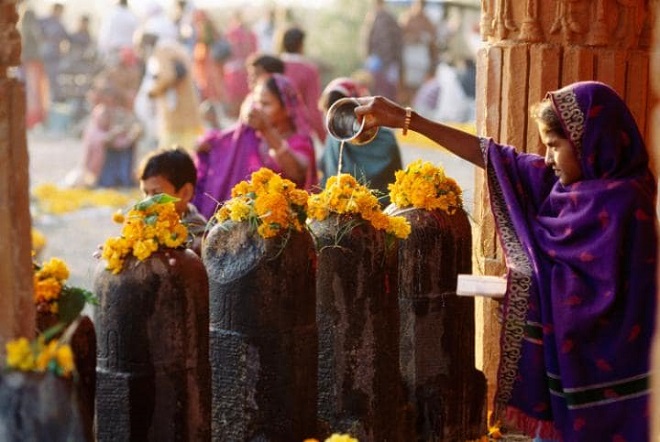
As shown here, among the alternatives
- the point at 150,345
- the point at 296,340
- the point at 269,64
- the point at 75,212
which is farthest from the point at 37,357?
the point at 75,212

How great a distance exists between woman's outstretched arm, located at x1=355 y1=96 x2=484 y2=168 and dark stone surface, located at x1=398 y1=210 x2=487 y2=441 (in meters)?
0.61

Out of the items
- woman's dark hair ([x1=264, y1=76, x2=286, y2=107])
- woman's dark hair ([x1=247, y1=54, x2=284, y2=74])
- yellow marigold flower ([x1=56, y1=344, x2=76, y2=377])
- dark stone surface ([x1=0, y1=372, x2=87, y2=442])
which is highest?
woman's dark hair ([x1=247, y1=54, x2=284, y2=74])

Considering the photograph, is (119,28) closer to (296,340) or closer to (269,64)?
(269,64)

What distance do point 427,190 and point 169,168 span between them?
140 centimetres

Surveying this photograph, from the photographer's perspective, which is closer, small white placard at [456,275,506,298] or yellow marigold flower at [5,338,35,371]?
yellow marigold flower at [5,338,35,371]

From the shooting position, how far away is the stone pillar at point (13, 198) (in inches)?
143

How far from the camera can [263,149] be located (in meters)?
7.89

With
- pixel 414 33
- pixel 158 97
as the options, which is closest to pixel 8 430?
pixel 158 97

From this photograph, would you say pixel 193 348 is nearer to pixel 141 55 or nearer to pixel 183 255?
pixel 183 255

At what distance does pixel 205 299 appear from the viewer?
15.4ft

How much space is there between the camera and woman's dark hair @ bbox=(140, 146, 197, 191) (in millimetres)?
6203

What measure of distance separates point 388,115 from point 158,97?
8619 mm

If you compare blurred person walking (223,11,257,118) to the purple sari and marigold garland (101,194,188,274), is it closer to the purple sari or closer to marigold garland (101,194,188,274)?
marigold garland (101,194,188,274)

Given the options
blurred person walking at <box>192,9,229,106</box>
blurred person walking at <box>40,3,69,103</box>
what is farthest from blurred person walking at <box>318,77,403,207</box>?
blurred person walking at <box>40,3,69,103</box>
